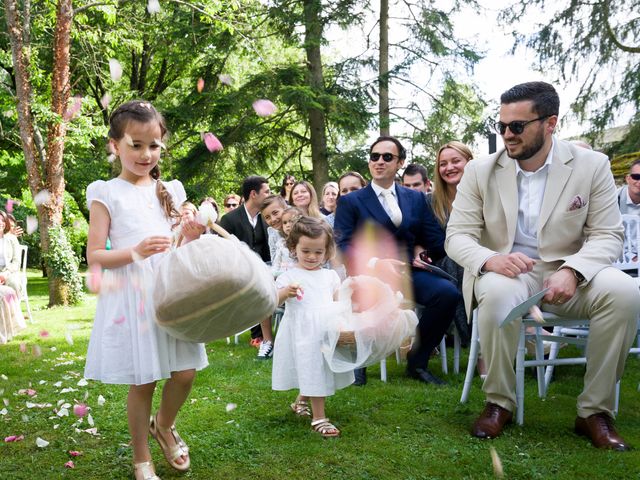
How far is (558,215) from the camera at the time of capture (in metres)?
3.47

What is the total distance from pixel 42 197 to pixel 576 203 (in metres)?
9.55

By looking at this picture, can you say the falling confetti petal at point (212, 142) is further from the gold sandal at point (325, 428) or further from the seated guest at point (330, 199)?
the gold sandal at point (325, 428)

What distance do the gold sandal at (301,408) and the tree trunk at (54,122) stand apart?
846cm

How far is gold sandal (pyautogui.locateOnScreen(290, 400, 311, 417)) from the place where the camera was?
3.81 m

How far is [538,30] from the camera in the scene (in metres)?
12.1

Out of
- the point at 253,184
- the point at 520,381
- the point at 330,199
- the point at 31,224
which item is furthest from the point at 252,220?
the point at 31,224

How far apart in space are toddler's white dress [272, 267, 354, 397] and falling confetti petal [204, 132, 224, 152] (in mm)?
9960

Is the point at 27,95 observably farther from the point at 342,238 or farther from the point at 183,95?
the point at 342,238

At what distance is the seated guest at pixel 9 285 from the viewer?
7.33 meters

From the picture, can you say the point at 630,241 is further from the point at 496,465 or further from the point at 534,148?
the point at 496,465

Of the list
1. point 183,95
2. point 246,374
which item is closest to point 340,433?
point 246,374

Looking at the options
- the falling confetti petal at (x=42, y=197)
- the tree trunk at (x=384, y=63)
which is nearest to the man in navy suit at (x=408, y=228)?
the falling confetti petal at (x=42, y=197)

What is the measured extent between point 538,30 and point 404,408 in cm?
1026

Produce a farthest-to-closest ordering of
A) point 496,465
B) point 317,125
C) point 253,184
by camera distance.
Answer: point 317,125, point 253,184, point 496,465
